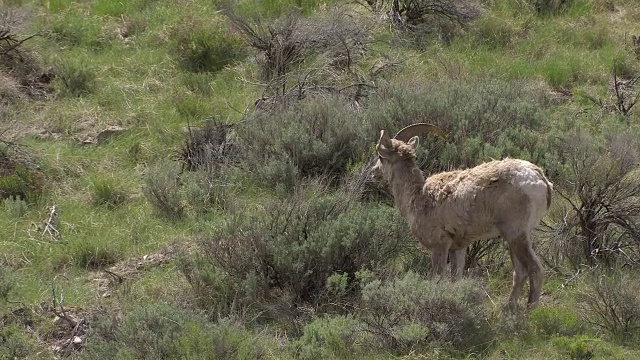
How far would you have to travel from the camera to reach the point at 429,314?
845cm

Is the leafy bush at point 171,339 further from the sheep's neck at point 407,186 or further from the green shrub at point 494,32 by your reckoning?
the green shrub at point 494,32

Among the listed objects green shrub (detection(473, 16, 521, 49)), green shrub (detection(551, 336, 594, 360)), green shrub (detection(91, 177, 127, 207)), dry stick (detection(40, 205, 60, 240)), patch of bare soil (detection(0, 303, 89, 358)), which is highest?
green shrub (detection(551, 336, 594, 360))

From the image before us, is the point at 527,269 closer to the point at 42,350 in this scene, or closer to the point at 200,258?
the point at 200,258

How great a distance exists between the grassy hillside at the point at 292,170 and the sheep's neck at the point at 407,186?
1.26ft

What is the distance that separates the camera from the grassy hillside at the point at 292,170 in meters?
8.64

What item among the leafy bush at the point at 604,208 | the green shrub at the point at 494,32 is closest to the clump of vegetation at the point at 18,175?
the leafy bush at the point at 604,208

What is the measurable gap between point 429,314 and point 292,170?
13.0 feet

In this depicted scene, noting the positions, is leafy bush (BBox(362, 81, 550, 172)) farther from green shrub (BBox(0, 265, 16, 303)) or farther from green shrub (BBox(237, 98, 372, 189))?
green shrub (BBox(0, 265, 16, 303))

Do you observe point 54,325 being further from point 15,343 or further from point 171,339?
point 171,339

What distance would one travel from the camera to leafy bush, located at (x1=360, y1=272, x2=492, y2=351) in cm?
837

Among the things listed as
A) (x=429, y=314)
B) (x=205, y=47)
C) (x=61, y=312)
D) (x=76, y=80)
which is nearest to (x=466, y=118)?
(x=429, y=314)

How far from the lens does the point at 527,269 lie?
8.92 m

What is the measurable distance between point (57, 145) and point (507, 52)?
7.06 meters

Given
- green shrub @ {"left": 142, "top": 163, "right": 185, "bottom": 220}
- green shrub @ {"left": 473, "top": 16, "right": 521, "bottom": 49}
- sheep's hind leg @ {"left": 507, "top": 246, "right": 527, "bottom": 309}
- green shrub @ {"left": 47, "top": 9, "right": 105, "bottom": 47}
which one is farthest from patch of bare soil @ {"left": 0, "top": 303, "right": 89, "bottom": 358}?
green shrub @ {"left": 473, "top": 16, "right": 521, "bottom": 49}
